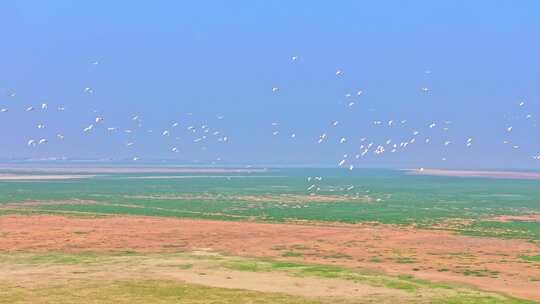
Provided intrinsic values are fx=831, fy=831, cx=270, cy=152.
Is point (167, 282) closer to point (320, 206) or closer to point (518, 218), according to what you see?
point (518, 218)

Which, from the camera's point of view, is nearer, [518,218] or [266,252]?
[266,252]

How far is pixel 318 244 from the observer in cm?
5481

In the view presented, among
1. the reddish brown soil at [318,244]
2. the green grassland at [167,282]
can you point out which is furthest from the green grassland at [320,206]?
the green grassland at [167,282]

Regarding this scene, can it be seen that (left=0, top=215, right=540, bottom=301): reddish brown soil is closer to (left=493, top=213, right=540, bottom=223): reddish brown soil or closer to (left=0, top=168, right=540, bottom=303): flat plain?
(left=0, top=168, right=540, bottom=303): flat plain

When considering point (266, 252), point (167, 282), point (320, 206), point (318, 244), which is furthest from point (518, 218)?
point (167, 282)

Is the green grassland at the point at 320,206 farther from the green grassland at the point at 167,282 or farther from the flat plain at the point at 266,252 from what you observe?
A: the green grassland at the point at 167,282

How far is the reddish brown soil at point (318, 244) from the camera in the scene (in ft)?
143

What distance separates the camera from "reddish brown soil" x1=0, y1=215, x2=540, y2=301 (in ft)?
143

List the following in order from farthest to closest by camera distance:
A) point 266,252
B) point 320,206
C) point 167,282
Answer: point 320,206, point 266,252, point 167,282

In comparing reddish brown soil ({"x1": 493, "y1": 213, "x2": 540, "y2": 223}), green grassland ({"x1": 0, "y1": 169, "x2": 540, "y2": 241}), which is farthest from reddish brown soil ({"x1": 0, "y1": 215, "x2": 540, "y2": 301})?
reddish brown soil ({"x1": 493, "y1": 213, "x2": 540, "y2": 223})

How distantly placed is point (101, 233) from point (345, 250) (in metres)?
18.3

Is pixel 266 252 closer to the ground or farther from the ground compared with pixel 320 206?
closer to the ground

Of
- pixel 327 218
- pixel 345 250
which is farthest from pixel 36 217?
pixel 345 250

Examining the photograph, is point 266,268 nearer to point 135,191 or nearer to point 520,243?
point 520,243
